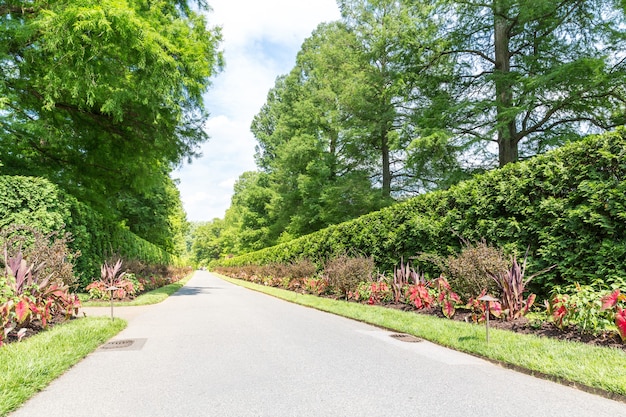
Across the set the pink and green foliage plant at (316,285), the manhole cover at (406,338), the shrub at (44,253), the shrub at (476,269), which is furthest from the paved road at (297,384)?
the pink and green foliage plant at (316,285)

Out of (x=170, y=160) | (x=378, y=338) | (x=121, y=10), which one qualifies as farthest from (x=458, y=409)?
(x=170, y=160)

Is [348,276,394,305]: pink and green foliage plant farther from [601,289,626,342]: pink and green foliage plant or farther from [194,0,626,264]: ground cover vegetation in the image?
[601,289,626,342]: pink and green foliage plant

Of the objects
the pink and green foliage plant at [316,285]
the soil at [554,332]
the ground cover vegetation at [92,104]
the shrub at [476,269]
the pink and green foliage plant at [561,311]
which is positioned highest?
the ground cover vegetation at [92,104]

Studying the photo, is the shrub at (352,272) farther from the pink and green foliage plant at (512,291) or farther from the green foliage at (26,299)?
the green foliage at (26,299)

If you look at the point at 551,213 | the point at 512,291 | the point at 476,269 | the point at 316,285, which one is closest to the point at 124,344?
the point at 476,269

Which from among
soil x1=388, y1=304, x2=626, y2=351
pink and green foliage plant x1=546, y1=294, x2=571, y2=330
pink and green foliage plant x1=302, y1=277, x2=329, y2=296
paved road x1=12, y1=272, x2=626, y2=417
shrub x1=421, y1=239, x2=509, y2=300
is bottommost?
pink and green foliage plant x1=302, y1=277, x2=329, y2=296

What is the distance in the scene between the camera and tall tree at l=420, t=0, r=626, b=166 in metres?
12.7

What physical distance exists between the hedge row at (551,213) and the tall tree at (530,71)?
555cm

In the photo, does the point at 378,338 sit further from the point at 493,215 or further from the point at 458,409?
the point at 493,215

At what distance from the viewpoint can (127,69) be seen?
10383mm

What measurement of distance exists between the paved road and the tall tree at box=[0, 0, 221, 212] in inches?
279

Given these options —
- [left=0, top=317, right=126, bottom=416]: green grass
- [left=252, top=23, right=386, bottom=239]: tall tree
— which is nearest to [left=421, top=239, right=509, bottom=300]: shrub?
[left=0, top=317, right=126, bottom=416]: green grass

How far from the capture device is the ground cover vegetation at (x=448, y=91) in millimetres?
13219

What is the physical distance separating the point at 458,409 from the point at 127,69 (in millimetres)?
11111
